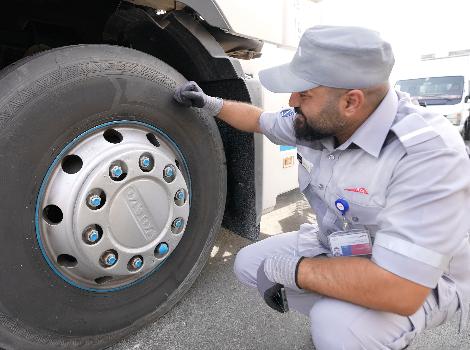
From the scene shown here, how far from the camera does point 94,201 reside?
4.26 ft

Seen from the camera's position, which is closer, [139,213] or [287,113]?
[139,213]

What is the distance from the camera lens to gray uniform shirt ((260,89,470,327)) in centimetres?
114

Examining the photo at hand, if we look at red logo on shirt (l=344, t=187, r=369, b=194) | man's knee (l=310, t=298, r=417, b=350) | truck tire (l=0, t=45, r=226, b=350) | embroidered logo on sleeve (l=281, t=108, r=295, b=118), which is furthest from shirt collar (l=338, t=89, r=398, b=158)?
truck tire (l=0, t=45, r=226, b=350)

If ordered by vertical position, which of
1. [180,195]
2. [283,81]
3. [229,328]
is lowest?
[229,328]

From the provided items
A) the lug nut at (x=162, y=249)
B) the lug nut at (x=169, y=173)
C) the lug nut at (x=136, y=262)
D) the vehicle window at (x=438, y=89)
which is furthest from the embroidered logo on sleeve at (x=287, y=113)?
the vehicle window at (x=438, y=89)

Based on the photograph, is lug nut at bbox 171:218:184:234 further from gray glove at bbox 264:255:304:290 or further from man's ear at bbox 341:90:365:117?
man's ear at bbox 341:90:365:117

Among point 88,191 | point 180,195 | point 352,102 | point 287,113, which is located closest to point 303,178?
point 287,113

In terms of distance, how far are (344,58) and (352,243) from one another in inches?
26.5

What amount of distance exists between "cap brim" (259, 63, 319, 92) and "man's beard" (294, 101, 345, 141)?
110mm

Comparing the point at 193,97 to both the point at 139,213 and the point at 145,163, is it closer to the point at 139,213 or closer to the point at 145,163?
the point at 145,163

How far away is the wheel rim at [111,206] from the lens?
4.18 feet

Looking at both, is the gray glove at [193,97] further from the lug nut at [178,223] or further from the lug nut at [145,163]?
the lug nut at [178,223]

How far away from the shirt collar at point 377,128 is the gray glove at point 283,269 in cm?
48

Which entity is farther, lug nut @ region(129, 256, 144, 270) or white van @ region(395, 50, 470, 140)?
white van @ region(395, 50, 470, 140)
